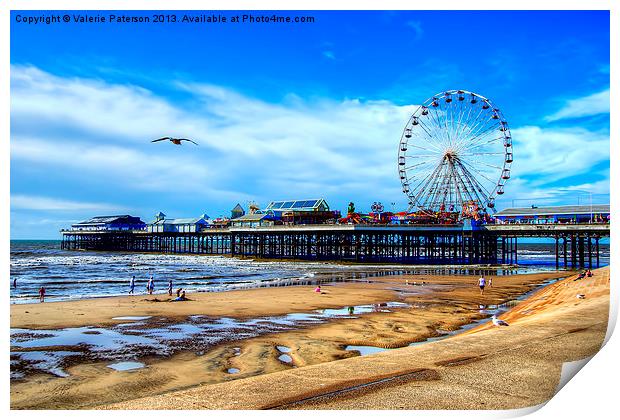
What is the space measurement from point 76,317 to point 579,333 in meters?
16.6

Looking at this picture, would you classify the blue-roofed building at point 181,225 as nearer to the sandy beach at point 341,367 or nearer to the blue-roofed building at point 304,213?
the blue-roofed building at point 304,213

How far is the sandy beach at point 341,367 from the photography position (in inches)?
304

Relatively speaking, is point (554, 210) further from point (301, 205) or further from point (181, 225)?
point (181, 225)

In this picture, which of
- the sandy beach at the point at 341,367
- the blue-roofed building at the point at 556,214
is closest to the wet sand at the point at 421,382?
the sandy beach at the point at 341,367

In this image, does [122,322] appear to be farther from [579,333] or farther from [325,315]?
[579,333]

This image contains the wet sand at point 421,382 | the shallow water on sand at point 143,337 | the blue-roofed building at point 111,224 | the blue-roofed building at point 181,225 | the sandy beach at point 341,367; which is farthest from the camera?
the blue-roofed building at point 111,224

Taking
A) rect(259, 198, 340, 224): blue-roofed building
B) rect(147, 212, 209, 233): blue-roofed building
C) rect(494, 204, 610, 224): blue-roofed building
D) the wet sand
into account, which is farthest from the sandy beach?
rect(147, 212, 209, 233): blue-roofed building

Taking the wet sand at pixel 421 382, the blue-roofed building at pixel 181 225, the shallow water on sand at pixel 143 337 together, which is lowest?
the shallow water on sand at pixel 143 337

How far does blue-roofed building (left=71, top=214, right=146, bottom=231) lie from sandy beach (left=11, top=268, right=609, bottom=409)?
338 ft

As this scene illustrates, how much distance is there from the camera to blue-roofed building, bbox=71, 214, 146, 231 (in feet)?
388

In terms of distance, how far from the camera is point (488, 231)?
5538cm

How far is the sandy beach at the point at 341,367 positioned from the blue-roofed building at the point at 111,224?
338 ft
